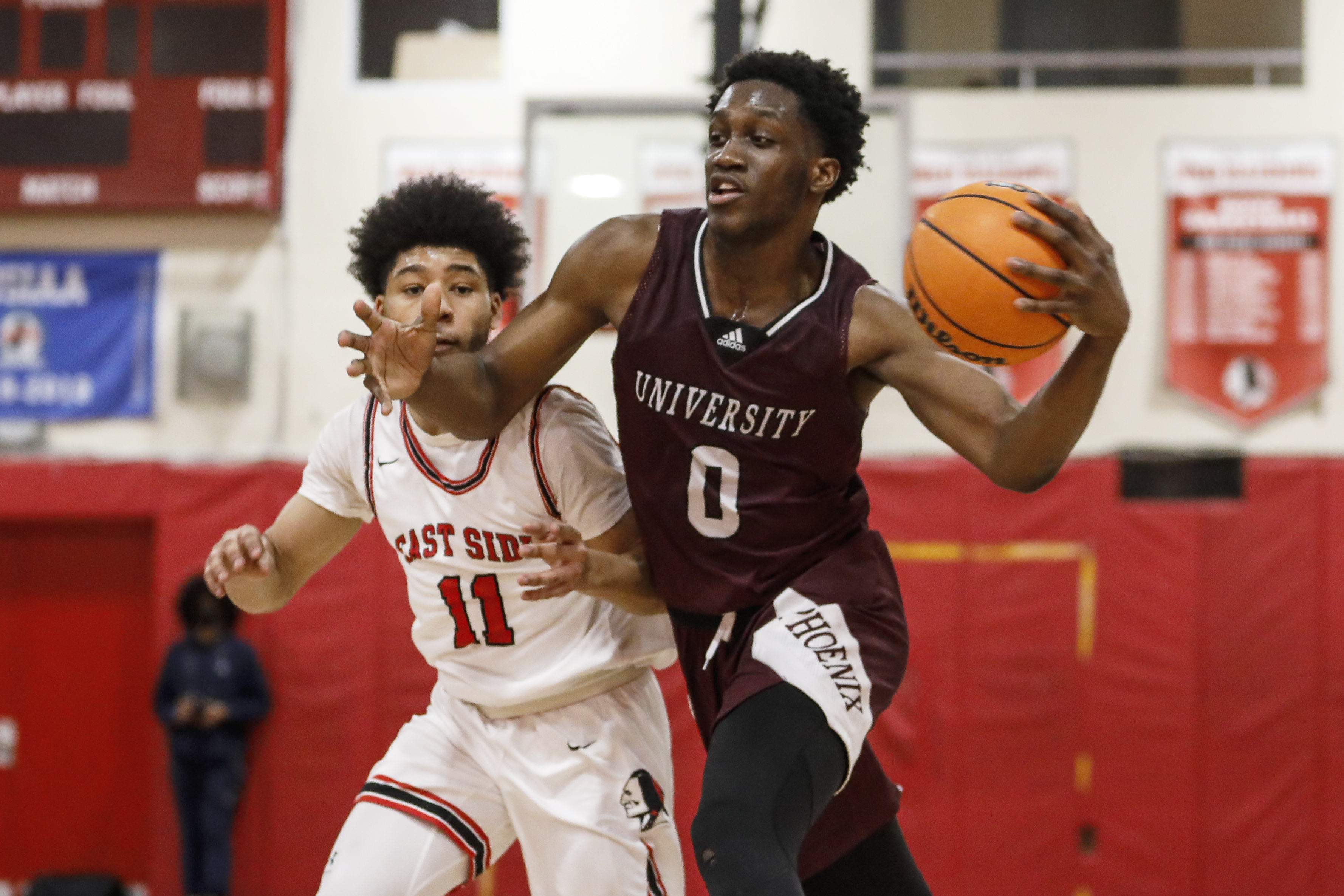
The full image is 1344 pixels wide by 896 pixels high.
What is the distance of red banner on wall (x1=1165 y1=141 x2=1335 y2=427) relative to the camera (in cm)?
835

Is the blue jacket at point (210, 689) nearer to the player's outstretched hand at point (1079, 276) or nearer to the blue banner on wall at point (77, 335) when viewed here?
Result: the blue banner on wall at point (77, 335)

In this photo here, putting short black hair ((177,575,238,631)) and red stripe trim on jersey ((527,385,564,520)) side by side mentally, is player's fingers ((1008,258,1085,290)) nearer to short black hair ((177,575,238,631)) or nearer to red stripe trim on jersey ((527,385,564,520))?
red stripe trim on jersey ((527,385,564,520))

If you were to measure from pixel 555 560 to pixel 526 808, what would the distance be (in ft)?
2.29

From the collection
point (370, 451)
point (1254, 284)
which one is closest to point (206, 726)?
point (370, 451)

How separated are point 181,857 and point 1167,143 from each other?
7335 mm

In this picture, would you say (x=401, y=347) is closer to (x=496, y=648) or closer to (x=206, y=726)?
(x=496, y=648)

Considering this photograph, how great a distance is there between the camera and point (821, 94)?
303 cm

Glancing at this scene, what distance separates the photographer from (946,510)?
25.6ft

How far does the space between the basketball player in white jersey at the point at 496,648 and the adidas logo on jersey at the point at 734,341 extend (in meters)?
0.45

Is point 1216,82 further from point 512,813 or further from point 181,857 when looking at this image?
point 181,857

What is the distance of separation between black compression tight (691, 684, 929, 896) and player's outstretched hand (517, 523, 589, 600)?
43 cm

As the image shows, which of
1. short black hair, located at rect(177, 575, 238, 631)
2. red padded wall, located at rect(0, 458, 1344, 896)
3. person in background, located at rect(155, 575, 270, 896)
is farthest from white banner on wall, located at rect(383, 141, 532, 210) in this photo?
→ person in background, located at rect(155, 575, 270, 896)

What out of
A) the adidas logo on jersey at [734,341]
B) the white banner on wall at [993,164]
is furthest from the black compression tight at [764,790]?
the white banner on wall at [993,164]

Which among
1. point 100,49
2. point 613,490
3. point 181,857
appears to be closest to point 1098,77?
point 100,49
